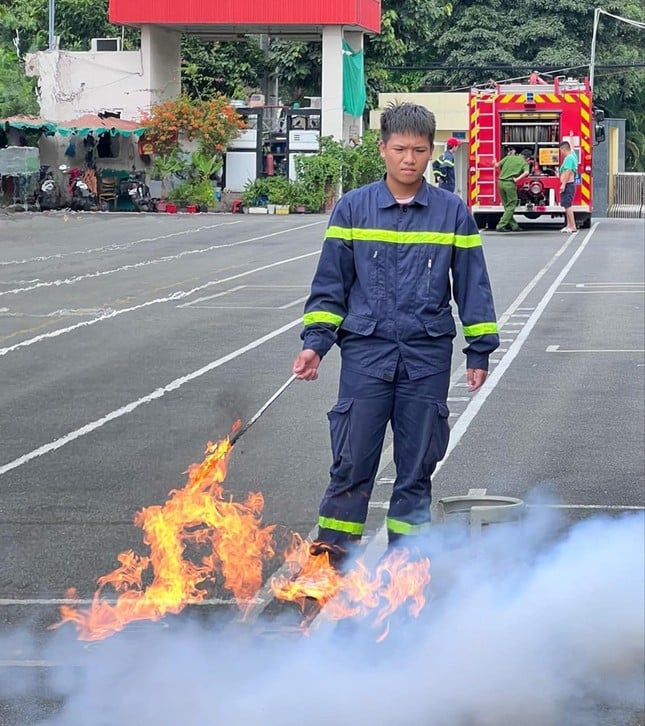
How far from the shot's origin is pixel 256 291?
19156mm

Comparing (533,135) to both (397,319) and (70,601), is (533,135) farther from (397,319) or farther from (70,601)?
(397,319)

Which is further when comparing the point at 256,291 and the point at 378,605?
the point at 256,291

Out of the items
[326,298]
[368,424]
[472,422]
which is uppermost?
[326,298]

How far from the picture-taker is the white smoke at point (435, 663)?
14.2 feet

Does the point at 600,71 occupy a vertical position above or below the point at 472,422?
above

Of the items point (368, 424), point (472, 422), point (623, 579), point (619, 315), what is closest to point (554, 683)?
point (623, 579)

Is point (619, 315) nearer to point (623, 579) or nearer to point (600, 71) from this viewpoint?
point (623, 579)

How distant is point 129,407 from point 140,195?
30.8 m

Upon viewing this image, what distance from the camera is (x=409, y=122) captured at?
5.12 meters

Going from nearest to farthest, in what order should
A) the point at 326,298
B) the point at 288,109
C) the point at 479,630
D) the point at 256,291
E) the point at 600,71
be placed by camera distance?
the point at 479,630 < the point at 326,298 < the point at 256,291 < the point at 288,109 < the point at 600,71

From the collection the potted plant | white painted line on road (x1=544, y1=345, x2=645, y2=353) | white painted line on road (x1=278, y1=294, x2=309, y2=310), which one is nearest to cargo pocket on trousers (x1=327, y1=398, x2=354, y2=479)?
white painted line on road (x1=544, y1=345, x2=645, y2=353)

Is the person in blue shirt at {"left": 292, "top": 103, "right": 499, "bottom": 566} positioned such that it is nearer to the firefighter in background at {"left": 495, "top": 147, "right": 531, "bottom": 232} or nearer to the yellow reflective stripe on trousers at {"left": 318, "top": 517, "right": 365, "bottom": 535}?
the yellow reflective stripe on trousers at {"left": 318, "top": 517, "right": 365, "bottom": 535}

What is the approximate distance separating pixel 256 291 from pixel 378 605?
46.7ft

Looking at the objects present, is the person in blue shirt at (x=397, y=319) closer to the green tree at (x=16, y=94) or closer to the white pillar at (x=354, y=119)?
the white pillar at (x=354, y=119)
